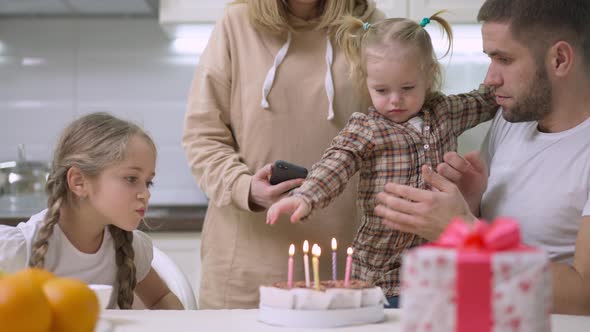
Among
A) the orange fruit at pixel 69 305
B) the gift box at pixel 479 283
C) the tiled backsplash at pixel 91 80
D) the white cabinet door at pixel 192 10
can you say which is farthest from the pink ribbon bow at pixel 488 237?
the tiled backsplash at pixel 91 80

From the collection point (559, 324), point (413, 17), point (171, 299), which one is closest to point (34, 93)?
point (413, 17)

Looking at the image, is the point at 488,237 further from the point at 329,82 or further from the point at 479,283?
the point at 329,82

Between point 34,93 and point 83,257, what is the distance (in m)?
1.85

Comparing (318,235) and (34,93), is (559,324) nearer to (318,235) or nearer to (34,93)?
(318,235)

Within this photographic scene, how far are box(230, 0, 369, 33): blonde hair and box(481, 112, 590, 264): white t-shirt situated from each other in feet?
1.67

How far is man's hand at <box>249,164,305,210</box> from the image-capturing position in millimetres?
1688

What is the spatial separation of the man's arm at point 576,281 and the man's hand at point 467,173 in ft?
0.93

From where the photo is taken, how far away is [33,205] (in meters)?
2.99

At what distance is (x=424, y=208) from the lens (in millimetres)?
1571

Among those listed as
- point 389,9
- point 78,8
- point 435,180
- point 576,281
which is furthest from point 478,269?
point 78,8

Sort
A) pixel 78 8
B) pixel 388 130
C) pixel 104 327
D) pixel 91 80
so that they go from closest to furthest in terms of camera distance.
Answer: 1. pixel 104 327
2. pixel 388 130
3. pixel 78 8
4. pixel 91 80

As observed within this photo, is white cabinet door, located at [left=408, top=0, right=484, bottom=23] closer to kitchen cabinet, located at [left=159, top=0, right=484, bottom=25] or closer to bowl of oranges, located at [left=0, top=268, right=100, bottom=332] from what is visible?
kitchen cabinet, located at [left=159, top=0, right=484, bottom=25]

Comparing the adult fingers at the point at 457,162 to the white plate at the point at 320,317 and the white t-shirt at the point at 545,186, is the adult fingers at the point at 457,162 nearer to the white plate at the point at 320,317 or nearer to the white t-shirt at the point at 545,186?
the white t-shirt at the point at 545,186

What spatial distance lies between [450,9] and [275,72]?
1.01m
